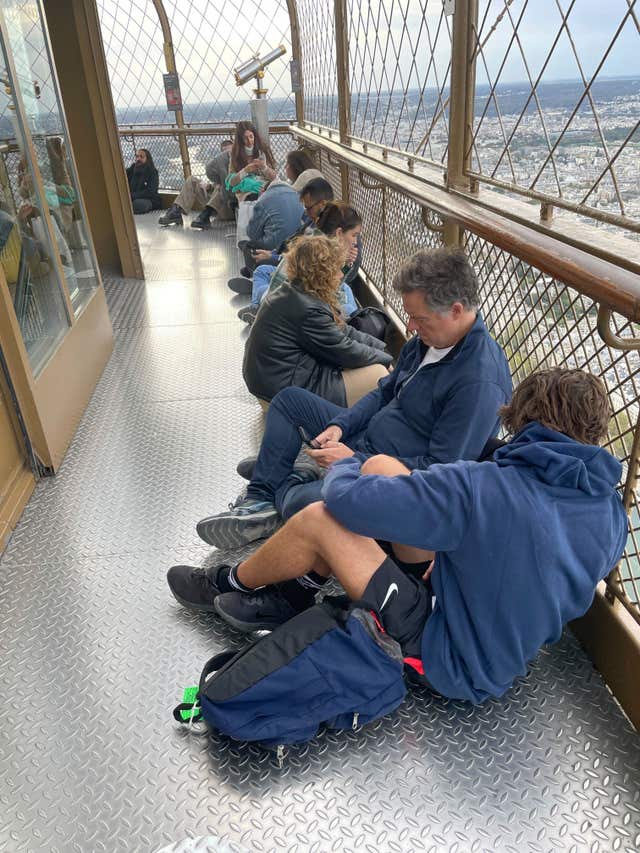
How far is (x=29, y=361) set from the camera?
2.62 m

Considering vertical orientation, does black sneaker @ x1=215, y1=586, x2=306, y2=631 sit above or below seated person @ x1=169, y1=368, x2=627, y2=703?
below

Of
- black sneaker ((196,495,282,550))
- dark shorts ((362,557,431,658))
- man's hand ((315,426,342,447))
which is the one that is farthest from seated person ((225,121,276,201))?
dark shorts ((362,557,431,658))

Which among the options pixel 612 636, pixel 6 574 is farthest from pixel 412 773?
pixel 6 574

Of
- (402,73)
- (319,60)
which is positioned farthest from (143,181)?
(402,73)

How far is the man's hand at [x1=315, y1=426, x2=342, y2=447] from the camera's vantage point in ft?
6.93

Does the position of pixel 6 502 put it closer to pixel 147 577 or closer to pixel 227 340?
pixel 147 577

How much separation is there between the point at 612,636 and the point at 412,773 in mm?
617

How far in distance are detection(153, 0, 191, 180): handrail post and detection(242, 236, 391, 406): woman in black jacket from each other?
239 inches

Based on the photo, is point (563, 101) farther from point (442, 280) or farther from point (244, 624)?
point (244, 624)

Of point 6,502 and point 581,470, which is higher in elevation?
point 581,470

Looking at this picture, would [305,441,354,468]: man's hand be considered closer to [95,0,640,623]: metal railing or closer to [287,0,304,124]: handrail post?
[95,0,640,623]: metal railing

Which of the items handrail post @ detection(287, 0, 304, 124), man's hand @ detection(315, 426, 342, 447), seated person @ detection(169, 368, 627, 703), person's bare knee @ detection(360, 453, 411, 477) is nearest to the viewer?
seated person @ detection(169, 368, 627, 703)

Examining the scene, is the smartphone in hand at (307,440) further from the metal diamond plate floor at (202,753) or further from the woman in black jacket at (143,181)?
the woman in black jacket at (143,181)

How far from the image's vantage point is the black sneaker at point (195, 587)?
188 cm
